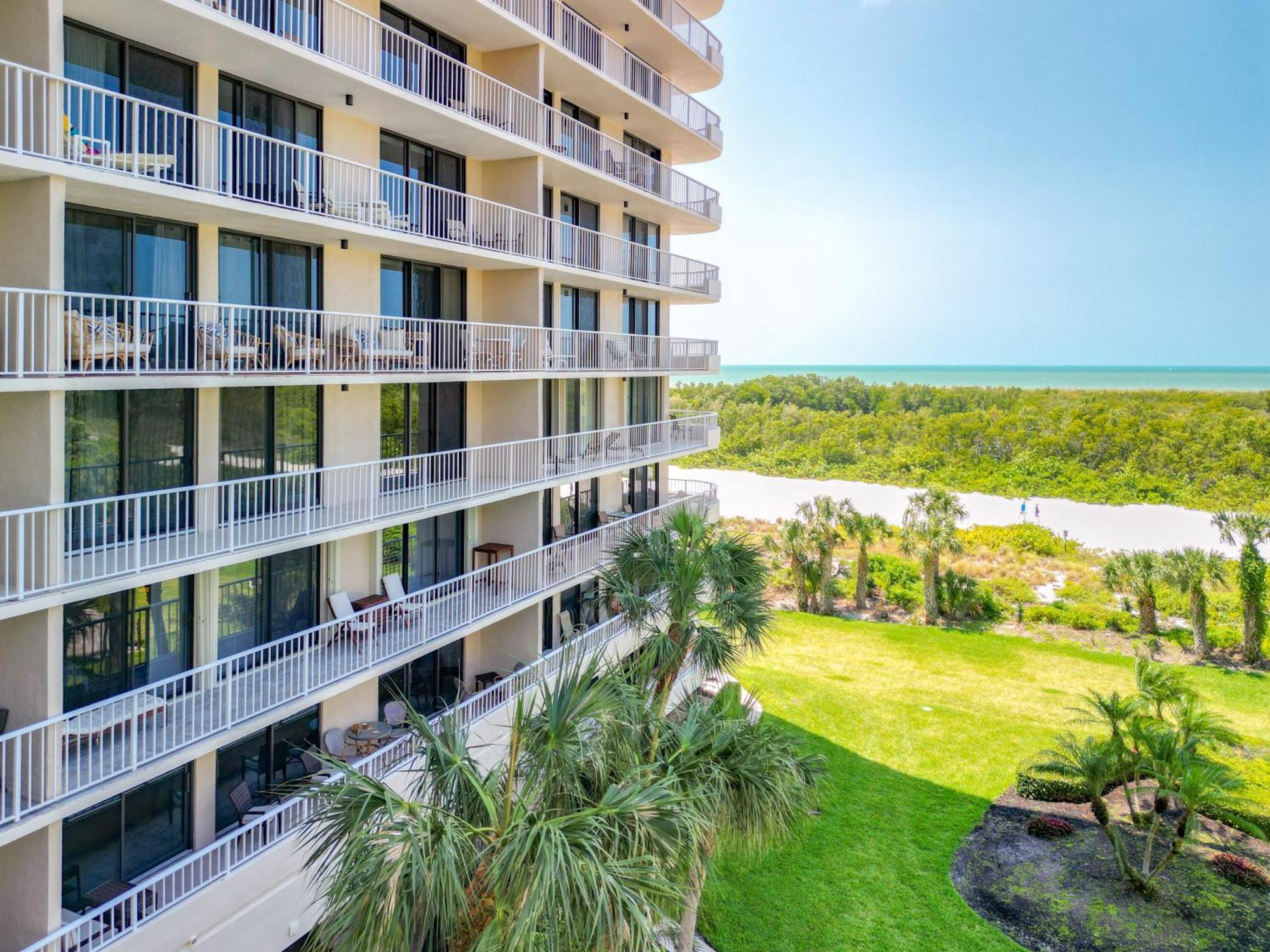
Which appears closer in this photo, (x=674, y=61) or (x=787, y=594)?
(x=674, y=61)

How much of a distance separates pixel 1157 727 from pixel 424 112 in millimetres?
15939

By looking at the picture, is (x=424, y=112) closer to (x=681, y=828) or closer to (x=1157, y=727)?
(x=681, y=828)

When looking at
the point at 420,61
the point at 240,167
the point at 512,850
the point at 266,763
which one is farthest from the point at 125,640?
the point at 420,61

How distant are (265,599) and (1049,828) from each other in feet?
47.8

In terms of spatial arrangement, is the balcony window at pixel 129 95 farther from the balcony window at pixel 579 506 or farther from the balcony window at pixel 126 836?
the balcony window at pixel 579 506

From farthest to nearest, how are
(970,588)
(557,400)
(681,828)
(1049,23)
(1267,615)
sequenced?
(1049,23), (970,588), (1267,615), (557,400), (681,828)

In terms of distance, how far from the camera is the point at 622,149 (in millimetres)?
19797

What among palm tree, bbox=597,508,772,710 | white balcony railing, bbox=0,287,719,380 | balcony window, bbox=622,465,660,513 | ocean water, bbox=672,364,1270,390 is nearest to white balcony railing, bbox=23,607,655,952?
palm tree, bbox=597,508,772,710

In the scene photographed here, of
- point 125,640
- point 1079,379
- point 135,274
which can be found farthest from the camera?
point 1079,379

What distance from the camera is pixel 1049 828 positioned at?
16.0m

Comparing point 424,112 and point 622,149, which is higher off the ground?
point 622,149

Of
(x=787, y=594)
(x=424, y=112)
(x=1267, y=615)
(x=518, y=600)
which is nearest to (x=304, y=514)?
(x=518, y=600)

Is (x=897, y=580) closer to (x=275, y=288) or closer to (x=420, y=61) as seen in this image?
(x=420, y=61)

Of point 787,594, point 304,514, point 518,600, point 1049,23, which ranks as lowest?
point 787,594
